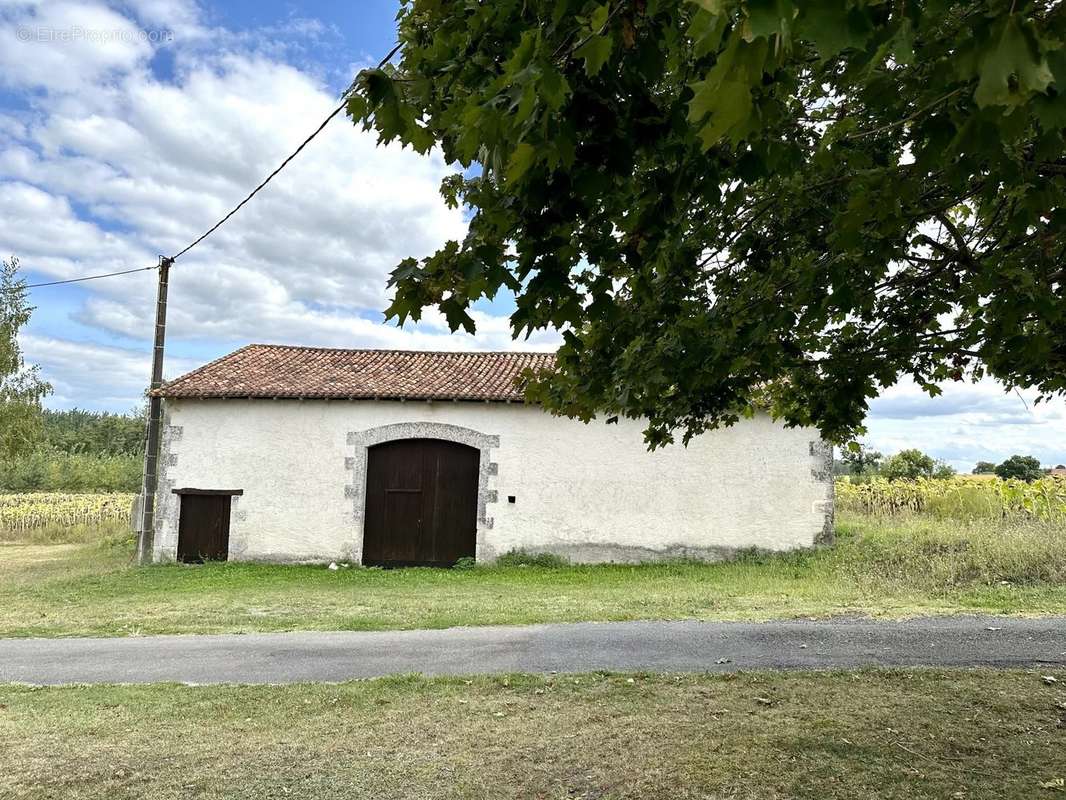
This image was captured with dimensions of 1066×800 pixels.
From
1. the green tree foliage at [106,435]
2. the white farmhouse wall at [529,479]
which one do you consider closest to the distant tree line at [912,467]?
the white farmhouse wall at [529,479]

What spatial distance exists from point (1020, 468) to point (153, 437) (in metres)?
32.9

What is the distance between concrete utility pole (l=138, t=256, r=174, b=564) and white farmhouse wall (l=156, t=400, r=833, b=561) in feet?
1.04

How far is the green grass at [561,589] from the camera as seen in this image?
9062mm

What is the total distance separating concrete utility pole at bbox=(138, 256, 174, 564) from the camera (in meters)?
13.9

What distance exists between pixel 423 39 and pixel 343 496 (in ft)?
39.8

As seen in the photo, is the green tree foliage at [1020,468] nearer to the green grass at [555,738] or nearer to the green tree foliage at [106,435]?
the green grass at [555,738]

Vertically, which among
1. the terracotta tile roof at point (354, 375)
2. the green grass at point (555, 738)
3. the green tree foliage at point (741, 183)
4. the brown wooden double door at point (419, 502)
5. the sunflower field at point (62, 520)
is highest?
the terracotta tile roof at point (354, 375)

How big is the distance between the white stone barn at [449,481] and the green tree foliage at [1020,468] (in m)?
22.7

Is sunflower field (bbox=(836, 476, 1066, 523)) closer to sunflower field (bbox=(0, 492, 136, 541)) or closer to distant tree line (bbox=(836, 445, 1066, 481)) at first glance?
distant tree line (bbox=(836, 445, 1066, 481))

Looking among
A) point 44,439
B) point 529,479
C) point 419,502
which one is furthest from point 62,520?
point 529,479

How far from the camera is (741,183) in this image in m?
3.71

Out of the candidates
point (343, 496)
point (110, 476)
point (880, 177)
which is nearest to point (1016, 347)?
point (880, 177)

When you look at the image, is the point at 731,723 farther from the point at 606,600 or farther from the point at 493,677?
the point at 606,600

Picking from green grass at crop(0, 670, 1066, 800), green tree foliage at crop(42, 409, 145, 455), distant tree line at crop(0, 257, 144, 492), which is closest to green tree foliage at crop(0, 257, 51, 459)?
distant tree line at crop(0, 257, 144, 492)
